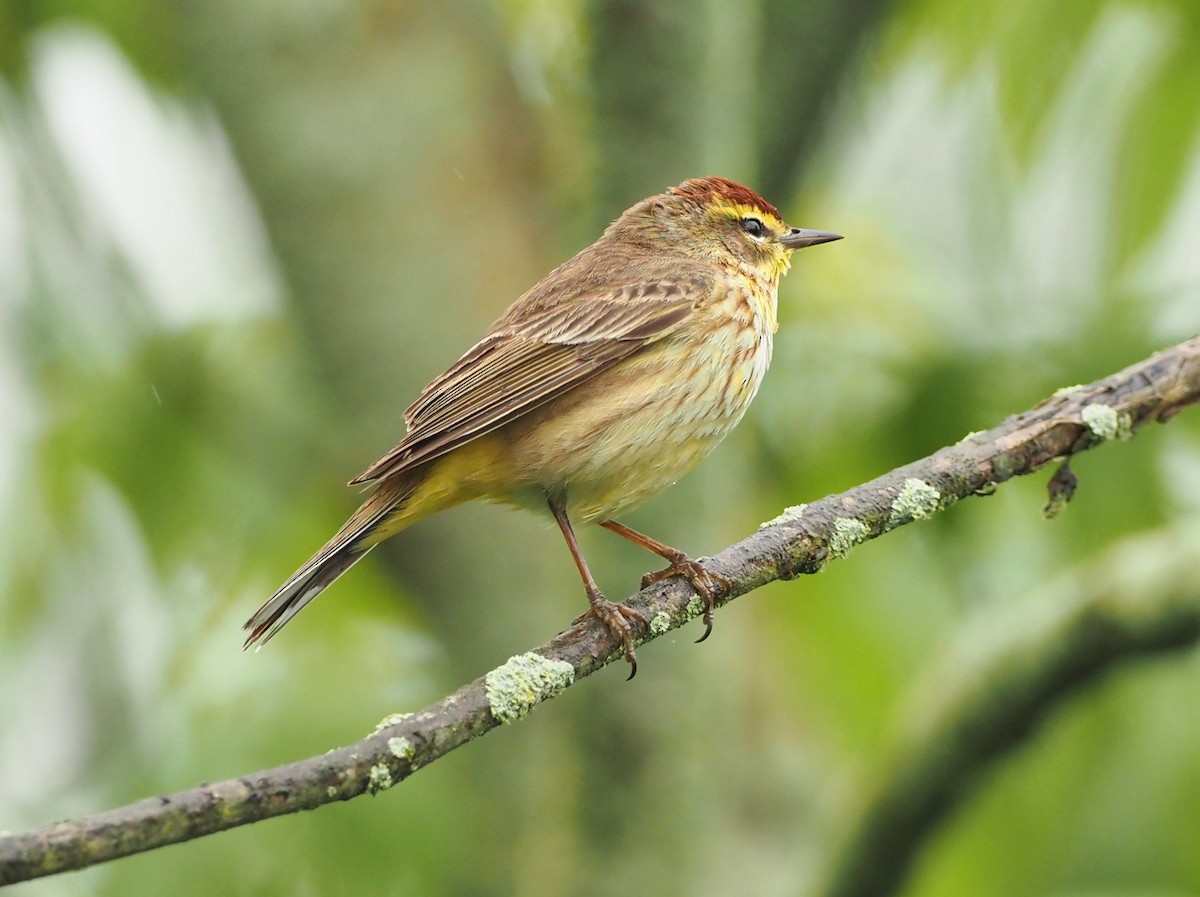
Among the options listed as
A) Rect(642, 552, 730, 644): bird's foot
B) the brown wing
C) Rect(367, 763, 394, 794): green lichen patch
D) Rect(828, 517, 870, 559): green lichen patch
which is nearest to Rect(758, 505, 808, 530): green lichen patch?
Rect(828, 517, 870, 559): green lichen patch

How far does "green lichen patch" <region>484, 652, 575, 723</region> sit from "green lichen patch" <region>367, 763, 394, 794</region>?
0.42 metres

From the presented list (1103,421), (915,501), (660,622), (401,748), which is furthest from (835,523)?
(401,748)

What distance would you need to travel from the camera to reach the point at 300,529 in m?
9.69

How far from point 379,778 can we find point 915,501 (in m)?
2.04

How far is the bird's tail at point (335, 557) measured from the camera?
5012 mm

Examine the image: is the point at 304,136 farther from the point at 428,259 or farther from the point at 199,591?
the point at 199,591

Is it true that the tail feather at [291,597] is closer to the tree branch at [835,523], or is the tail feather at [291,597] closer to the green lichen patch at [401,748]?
the tree branch at [835,523]

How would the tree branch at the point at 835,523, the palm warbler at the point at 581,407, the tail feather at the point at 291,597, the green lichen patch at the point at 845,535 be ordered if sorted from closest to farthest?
the tree branch at the point at 835,523 → the green lichen patch at the point at 845,535 → the tail feather at the point at 291,597 → the palm warbler at the point at 581,407

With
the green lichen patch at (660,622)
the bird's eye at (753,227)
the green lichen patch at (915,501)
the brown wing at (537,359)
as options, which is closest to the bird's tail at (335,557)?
the brown wing at (537,359)

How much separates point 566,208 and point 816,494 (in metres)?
2.30

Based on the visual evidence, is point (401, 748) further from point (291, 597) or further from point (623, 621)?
point (291, 597)

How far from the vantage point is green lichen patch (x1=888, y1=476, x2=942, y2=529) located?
453 centimetres

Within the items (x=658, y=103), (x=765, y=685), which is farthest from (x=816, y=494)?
(x=658, y=103)

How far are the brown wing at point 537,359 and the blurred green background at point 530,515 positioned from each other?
141 centimetres
